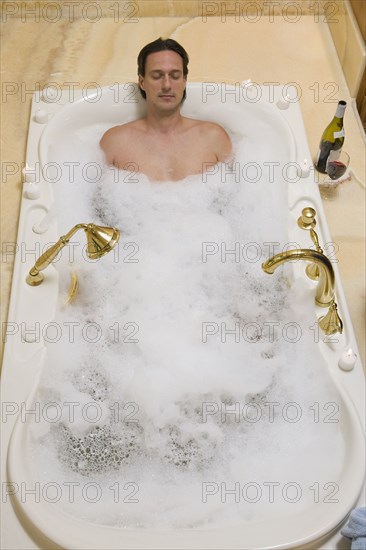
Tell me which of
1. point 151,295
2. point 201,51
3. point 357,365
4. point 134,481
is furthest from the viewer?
point 201,51

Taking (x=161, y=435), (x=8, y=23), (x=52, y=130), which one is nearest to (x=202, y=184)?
(x=52, y=130)

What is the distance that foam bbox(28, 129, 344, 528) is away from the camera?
5.63 feet

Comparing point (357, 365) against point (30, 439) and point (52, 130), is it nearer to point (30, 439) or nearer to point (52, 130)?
point (30, 439)

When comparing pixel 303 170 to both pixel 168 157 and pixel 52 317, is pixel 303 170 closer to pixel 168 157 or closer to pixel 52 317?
pixel 168 157

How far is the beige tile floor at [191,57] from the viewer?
2.77 metres

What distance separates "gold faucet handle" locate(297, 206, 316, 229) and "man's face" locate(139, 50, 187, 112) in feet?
1.92

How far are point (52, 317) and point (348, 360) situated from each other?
2.68 ft

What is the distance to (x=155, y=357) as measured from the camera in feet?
6.23

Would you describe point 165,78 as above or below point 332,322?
above

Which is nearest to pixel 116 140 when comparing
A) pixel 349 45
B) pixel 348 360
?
A: pixel 348 360

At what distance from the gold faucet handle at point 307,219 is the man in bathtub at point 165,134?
41 centimetres

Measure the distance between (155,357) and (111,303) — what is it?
232 mm

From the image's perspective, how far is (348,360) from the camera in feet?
5.94

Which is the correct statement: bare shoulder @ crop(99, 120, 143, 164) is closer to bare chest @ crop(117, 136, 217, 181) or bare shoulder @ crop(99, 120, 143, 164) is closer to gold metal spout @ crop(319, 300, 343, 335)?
bare chest @ crop(117, 136, 217, 181)
